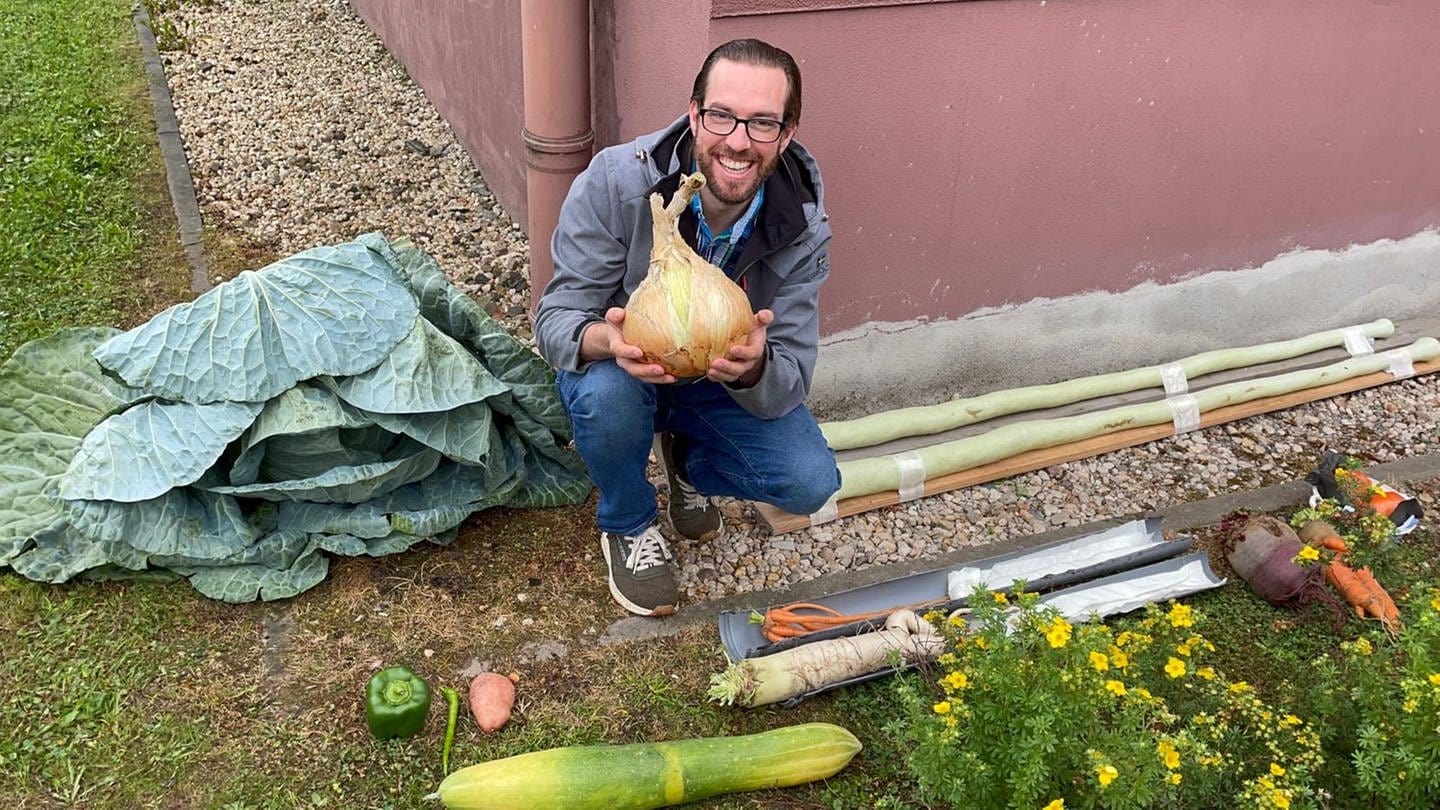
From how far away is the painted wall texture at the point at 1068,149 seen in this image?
340 centimetres

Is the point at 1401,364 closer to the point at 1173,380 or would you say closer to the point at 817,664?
the point at 1173,380

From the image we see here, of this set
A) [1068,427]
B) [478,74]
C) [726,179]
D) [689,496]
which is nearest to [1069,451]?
[1068,427]

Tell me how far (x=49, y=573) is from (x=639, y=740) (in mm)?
1784

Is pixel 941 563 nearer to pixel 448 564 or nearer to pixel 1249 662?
pixel 1249 662

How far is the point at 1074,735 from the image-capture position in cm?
209

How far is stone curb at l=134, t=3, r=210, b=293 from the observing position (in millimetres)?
4648

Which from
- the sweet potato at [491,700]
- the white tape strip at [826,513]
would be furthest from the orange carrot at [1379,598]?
the sweet potato at [491,700]

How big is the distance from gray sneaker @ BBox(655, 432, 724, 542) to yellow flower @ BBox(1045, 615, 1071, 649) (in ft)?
4.90

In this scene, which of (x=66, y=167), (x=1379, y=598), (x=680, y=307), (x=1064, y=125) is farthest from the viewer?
(x=66, y=167)

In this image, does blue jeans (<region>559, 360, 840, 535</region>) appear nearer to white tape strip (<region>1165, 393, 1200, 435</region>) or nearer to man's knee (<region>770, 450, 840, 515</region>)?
man's knee (<region>770, 450, 840, 515</region>)

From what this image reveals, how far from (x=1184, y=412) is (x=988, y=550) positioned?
131cm

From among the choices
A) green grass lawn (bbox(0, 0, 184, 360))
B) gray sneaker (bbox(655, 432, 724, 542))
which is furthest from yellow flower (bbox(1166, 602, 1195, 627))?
green grass lawn (bbox(0, 0, 184, 360))

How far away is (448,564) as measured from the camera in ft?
10.5

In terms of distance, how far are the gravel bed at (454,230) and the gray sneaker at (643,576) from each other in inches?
7.0
